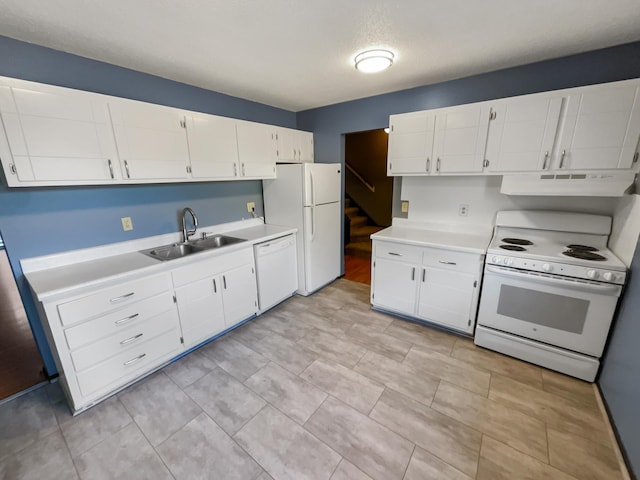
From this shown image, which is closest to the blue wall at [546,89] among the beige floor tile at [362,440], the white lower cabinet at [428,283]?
the white lower cabinet at [428,283]

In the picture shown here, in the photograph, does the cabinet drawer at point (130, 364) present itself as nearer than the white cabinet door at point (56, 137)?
No

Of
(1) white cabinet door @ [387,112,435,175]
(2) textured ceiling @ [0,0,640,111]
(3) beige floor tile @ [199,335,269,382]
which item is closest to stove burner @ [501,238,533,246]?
(1) white cabinet door @ [387,112,435,175]

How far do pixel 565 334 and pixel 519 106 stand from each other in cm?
183

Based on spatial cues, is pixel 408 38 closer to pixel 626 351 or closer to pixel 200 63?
pixel 200 63

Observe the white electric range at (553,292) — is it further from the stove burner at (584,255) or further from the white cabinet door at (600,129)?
the white cabinet door at (600,129)

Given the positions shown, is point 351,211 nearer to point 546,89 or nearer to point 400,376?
point 546,89

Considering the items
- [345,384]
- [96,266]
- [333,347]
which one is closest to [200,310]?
[96,266]

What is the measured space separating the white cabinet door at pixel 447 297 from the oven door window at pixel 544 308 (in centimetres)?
26

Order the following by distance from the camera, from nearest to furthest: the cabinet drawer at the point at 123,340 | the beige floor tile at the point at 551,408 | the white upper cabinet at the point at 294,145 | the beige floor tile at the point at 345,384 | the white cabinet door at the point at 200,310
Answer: the beige floor tile at the point at 551,408 → the cabinet drawer at the point at 123,340 → the beige floor tile at the point at 345,384 → the white cabinet door at the point at 200,310 → the white upper cabinet at the point at 294,145

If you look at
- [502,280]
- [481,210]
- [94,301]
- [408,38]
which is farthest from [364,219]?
[94,301]

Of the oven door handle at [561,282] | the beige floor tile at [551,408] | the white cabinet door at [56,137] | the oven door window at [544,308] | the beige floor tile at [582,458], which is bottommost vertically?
the beige floor tile at [582,458]

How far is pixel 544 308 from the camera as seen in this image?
2020 millimetres

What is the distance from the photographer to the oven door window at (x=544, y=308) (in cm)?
191

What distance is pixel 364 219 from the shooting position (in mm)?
5922
